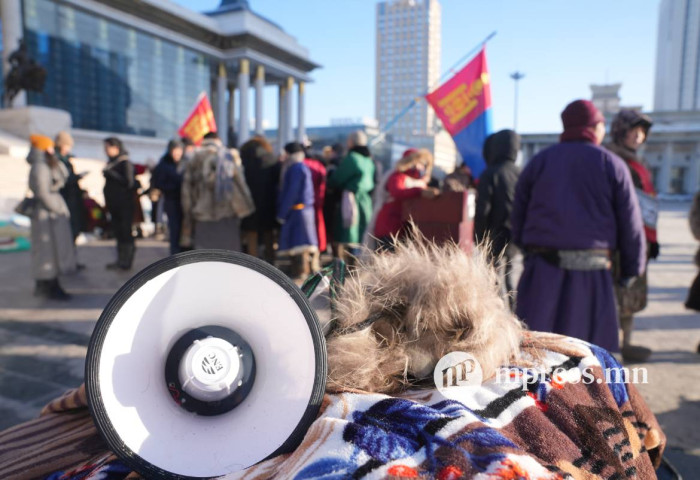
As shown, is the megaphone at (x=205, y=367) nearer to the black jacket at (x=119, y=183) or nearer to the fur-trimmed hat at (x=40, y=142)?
the fur-trimmed hat at (x=40, y=142)

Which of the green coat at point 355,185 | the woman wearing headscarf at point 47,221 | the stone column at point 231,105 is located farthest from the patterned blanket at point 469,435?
the stone column at point 231,105

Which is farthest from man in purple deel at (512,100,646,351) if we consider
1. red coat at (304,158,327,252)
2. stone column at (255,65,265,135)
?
stone column at (255,65,265,135)

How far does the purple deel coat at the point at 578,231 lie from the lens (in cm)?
233

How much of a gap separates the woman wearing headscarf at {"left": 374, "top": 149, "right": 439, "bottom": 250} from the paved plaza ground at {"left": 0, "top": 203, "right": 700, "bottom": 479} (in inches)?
80.9

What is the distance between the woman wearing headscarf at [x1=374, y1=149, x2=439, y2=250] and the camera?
399cm

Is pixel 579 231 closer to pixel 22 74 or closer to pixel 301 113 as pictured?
pixel 22 74

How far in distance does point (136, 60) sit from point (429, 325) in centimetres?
3619

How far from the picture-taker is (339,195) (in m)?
6.32

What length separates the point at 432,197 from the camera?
3705mm

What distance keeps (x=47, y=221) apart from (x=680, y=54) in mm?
114377

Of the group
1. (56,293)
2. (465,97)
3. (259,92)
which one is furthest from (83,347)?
(259,92)

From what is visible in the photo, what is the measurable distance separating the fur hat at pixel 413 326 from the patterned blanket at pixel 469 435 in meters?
0.06

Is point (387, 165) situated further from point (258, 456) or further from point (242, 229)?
point (258, 456)

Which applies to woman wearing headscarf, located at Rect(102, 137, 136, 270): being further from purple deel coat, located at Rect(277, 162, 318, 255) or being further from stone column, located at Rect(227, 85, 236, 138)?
stone column, located at Rect(227, 85, 236, 138)
